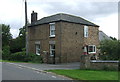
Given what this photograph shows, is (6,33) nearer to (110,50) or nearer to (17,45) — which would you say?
(17,45)

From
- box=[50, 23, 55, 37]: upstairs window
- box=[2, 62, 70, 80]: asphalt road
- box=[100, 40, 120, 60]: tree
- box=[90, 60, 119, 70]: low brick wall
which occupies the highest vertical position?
box=[50, 23, 55, 37]: upstairs window

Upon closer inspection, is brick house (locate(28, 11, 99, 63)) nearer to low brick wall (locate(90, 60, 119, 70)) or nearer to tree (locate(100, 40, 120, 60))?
tree (locate(100, 40, 120, 60))

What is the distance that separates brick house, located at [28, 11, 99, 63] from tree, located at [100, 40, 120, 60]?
7161 millimetres

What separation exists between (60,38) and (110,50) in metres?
8.70

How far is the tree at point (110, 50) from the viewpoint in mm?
22564

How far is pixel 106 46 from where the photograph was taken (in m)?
23.9

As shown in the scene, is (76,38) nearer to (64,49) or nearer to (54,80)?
(64,49)

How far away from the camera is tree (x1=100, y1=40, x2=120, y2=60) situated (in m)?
22.6

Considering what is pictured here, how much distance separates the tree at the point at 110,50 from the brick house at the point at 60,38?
7161 millimetres

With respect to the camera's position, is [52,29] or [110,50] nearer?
[110,50]

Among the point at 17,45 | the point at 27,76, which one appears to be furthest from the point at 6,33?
→ the point at 27,76

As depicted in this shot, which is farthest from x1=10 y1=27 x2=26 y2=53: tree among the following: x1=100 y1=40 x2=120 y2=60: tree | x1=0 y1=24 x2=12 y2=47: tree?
x1=100 y1=40 x2=120 y2=60: tree

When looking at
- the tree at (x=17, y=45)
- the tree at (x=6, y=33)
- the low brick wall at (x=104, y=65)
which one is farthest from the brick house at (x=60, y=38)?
the tree at (x=6, y=33)

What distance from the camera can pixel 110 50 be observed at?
23391 millimetres
